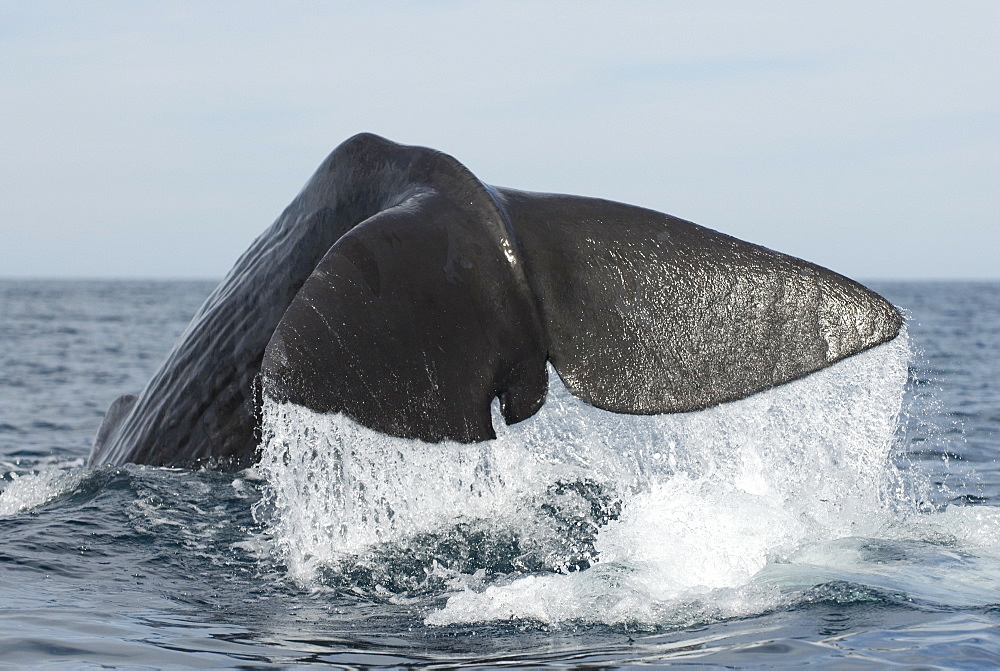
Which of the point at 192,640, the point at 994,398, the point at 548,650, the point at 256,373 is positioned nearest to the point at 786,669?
the point at 548,650

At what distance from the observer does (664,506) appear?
5773mm

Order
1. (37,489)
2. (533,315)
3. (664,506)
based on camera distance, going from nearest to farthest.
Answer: (533,315)
(664,506)
(37,489)

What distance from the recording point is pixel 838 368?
4113 millimetres

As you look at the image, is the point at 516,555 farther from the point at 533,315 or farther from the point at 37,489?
the point at 37,489

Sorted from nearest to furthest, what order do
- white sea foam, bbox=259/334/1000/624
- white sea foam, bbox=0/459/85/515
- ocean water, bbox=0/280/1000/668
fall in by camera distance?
ocean water, bbox=0/280/1000/668
white sea foam, bbox=259/334/1000/624
white sea foam, bbox=0/459/85/515

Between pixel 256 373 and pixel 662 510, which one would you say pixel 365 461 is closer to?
pixel 256 373

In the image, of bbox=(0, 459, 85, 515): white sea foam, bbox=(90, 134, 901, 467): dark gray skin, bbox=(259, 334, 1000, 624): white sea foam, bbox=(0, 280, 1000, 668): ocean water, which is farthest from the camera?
bbox=(0, 459, 85, 515): white sea foam

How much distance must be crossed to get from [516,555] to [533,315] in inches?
Result: 69.3

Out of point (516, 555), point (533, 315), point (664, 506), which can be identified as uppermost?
point (533, 315)

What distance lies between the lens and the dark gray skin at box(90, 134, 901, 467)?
152 inches

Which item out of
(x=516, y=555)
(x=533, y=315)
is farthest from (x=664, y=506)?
(x=533, y=315)

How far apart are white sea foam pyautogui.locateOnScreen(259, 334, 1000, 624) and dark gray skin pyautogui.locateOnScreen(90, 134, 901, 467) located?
0.38 ft

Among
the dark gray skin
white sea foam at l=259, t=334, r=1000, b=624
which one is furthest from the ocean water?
the dark gray skin

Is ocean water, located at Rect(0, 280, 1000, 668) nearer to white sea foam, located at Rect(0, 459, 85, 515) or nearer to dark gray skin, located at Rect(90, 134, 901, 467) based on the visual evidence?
white sea foam, located at Rect(0, 459, 85, 515)
